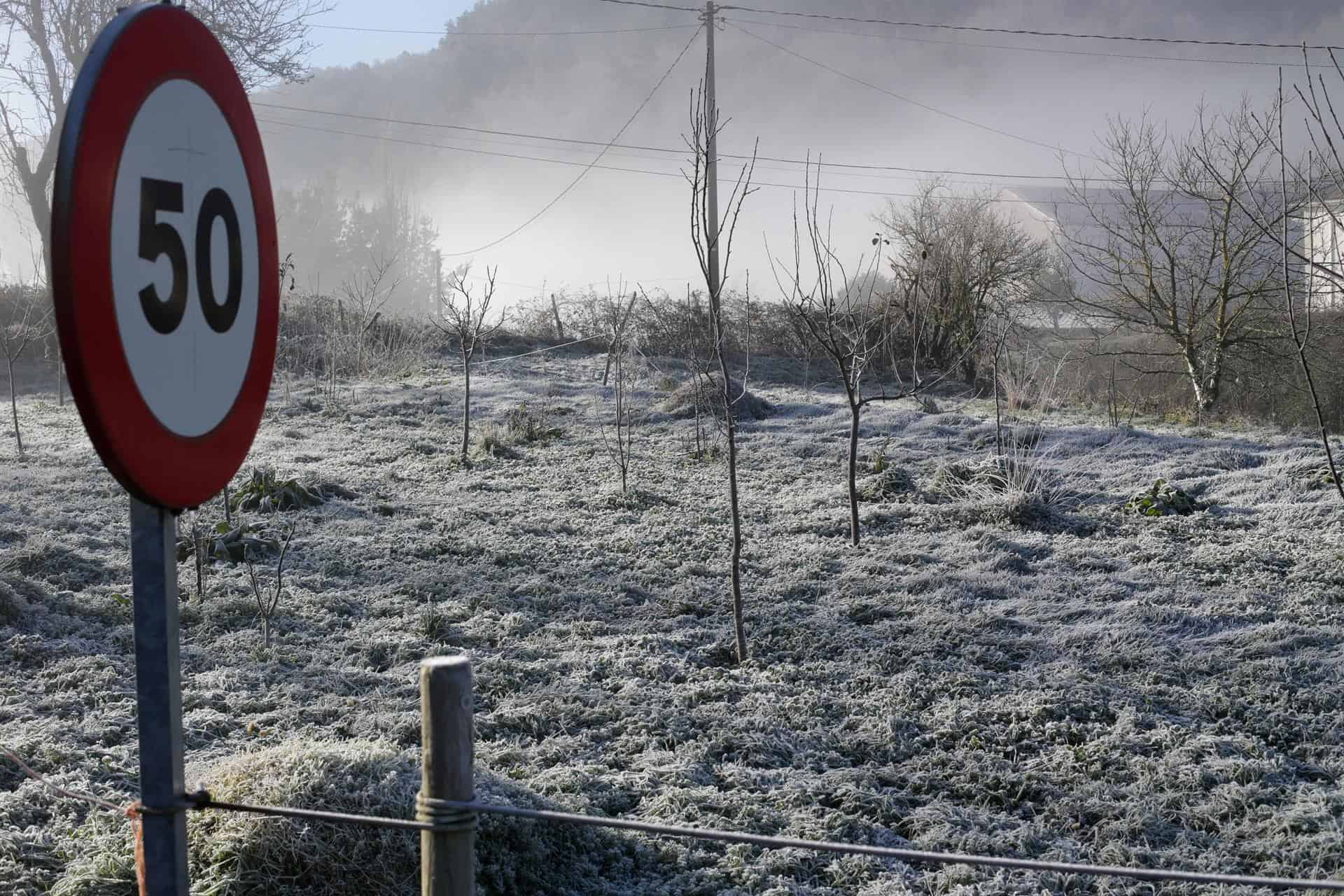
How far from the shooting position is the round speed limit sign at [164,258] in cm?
92

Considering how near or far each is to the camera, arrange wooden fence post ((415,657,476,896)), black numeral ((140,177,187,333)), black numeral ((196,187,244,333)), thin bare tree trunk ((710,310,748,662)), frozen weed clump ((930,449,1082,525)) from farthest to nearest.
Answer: frozen weed clump ((930,449,1082,525)) < thin bare tree trunk ((710,310,748,662)) < wooden fence post ((415,657,476,896)) < black numeral ((196,187,244,333)) < black numeral ((140,177,187,333))

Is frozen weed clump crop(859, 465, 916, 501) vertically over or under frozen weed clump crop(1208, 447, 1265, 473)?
under

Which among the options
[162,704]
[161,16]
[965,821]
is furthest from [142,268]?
[965,821]

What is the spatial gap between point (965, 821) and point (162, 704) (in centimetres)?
277

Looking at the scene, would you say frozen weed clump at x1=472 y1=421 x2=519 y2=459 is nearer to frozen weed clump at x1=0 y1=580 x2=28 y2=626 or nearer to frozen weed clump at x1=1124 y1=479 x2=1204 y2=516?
frozen weed clump at x1=0 y1=580 x2=28 y2=626

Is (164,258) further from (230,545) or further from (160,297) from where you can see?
(230,545)

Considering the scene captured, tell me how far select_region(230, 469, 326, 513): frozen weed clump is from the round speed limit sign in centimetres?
620

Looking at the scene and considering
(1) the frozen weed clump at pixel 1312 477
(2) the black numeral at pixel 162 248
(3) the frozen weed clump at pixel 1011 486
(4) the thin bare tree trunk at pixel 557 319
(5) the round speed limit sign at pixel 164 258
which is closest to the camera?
(5) the round speed limit sign at pixel 164 258

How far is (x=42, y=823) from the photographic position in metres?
2.79

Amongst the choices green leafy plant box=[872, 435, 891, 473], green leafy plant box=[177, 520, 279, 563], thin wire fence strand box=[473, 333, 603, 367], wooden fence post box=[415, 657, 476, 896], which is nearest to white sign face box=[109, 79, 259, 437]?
wooden fence post box=[415, 657, 476, 896]

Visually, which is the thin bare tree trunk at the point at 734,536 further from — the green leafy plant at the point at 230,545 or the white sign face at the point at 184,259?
the white sign face at the point at 184,259

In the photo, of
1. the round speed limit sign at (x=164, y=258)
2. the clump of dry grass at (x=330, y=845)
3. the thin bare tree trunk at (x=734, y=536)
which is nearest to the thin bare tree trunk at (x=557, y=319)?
the thin bare tree trunk at (x=734, y=536)

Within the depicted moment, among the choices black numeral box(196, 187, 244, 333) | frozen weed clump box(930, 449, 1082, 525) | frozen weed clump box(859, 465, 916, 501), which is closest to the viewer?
black numeral box(196, 187, 244, 333)

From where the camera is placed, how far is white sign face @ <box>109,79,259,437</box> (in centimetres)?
100
